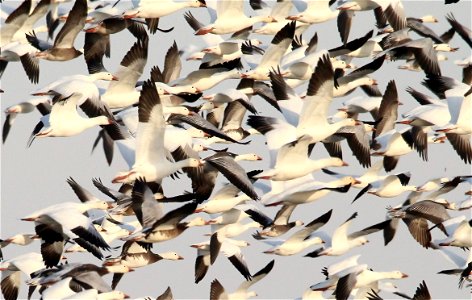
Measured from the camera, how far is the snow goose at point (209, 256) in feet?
71.2

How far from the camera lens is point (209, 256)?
2195 centimetres

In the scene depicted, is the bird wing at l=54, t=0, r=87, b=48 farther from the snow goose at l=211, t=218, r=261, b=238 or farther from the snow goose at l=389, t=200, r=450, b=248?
the snow goose at l=389, t=200, r=450, b=248

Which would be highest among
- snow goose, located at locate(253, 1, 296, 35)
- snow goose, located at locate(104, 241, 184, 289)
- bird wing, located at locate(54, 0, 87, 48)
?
bird wing, located at locate(54, 0, 87, 48)

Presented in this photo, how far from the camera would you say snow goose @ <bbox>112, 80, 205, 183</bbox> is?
1777cm

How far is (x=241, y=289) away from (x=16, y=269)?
3.41m

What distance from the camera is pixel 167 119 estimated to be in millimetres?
20094

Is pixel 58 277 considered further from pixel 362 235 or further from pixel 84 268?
pixel 362 235

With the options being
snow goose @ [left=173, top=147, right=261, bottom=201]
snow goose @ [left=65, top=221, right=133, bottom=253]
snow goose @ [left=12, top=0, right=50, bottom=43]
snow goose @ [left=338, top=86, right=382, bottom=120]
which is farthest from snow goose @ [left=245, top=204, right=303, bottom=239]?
snow goose @ [left=12, top=0, right=50, bottom=43]

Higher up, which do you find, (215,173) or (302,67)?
(302,67)

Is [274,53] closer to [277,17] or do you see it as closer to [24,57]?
[277,17]

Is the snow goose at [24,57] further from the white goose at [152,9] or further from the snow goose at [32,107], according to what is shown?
the white goose at [152,9]

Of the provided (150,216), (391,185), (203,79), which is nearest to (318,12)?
(203,79)

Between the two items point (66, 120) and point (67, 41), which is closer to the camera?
point (66, 120)

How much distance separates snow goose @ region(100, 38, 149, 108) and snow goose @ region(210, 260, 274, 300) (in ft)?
8.99
